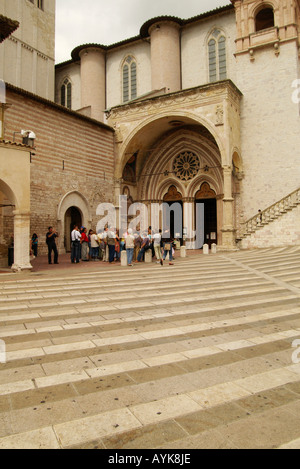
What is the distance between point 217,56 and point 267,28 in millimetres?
3874

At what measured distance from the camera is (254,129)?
2095 cm

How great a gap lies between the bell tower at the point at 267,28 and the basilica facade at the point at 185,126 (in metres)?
0.06

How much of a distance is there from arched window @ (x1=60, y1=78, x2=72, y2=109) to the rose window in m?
12.3

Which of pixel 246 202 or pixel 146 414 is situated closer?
pixel 146 414

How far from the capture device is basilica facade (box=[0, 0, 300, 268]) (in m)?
18.1

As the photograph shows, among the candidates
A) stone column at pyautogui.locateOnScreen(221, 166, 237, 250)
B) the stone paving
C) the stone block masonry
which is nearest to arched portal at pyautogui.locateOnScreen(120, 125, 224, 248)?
stone column at pyautogui.locateOnScreen(221, 166, 237, 250)

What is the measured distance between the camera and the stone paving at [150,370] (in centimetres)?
256

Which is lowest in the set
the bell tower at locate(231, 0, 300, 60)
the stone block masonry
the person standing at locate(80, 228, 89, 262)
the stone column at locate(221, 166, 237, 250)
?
the person standing at locate(80, 228, 89, 262)

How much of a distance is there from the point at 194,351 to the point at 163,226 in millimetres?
21346

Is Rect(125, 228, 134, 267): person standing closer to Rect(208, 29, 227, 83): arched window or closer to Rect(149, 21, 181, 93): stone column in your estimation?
Rect(149, 21, 181, 93): stone column

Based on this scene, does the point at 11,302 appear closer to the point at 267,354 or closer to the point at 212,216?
the point at 267,354

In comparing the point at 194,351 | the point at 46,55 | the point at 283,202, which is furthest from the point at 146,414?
the point at 46,55
